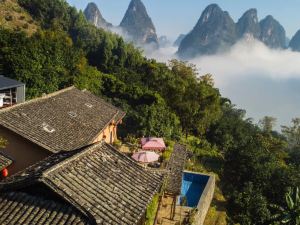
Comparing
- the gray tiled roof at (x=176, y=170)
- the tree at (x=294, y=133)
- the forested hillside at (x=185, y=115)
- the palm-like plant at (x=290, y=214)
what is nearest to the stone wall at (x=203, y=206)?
the gray tiled roof at (x=176, y=170)

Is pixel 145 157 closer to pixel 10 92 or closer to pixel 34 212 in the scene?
pixel 10 92

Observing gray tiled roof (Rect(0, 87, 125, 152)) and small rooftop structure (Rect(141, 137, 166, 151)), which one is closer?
gray tiled roof (Rect(0, 87, 125, 152))

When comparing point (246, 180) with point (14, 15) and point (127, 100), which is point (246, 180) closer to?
point (127, 100)

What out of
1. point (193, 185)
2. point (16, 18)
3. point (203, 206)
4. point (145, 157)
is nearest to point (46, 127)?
point (145, 157)

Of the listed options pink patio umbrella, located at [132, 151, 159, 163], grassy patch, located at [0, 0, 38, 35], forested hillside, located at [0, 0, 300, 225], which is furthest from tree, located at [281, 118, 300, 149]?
grassy patch, located at [0, 0, 38, 35]

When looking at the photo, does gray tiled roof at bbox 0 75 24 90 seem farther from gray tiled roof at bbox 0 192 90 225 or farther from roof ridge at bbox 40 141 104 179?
gray tiled roof at bbox 0 192 90 225

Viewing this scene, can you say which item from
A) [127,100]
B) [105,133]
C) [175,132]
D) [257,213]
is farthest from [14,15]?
[257,213]
